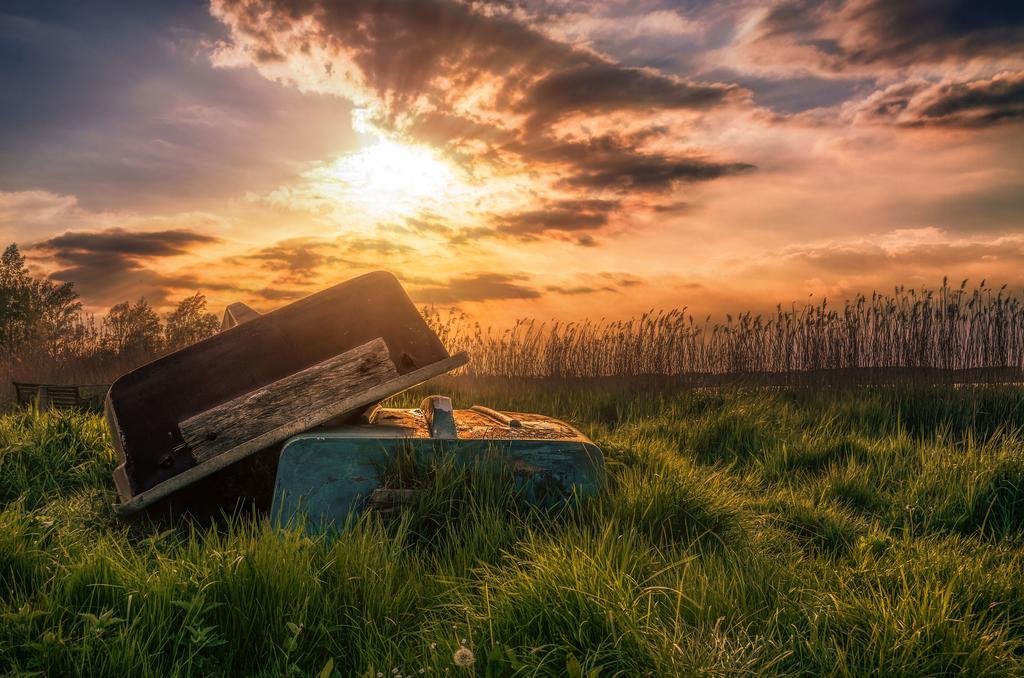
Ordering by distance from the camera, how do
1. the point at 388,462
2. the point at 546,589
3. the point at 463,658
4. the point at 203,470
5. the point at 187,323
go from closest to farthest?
the point at 463,658, the point at 546,589, the point at 388,462, the point at 203,470, the point at 187,323

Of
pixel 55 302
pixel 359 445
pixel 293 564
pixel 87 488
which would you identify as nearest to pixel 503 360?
pixel 87 488

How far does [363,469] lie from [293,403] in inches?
24.7

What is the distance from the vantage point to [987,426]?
723 cm

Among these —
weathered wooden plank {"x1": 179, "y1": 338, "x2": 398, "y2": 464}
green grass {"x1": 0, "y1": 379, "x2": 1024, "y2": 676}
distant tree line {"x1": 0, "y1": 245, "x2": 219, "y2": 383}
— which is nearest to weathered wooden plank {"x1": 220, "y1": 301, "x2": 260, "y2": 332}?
weathered wooden plank {"x1": 179, "y1": 338, "x2": 398, "y2": 464}

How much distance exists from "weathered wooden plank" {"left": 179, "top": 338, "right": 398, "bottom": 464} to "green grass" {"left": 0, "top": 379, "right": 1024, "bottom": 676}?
520 millimetres

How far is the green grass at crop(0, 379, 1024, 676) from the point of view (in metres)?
2.09

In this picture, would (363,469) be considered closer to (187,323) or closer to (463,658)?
(463,658)

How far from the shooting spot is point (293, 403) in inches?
149

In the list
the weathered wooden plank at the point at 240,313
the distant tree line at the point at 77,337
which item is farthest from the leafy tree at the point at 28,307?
the weathered wooden plank at the point at 240,313

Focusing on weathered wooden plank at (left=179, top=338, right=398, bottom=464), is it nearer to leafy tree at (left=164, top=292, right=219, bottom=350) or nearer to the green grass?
the green grass

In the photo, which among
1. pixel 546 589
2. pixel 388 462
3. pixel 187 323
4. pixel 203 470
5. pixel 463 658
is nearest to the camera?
pixel 463 658

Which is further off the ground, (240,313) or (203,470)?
(240,313)

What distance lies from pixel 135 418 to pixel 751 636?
320 centimetres

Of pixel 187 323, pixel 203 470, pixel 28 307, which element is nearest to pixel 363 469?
pixel 203 470
